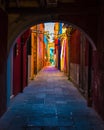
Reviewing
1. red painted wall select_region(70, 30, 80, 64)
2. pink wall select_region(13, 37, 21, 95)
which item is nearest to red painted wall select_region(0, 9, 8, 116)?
pink wall select_region(13, 37, 21, 95)

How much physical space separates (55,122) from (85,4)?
11.7 ft

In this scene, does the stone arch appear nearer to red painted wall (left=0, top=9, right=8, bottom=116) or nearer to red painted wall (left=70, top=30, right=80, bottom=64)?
red painted wall (left=0, top=9, right=8, bottom=116)

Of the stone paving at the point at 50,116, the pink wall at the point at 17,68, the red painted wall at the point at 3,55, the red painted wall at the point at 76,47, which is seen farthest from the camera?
the red painted wall at the point at 76,47

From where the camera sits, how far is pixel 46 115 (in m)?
8.01

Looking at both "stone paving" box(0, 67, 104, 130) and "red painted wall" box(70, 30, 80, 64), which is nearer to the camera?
"stone paving" box(0, 67, 104, 130)

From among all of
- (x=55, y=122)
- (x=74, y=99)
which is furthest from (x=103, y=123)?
(x=74, y=99)

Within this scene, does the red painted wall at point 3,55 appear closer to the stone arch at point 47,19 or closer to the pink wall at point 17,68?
the stone arch at point 47,19

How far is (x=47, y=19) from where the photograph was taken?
29.3 feet

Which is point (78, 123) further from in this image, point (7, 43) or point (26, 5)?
point (26, 5)

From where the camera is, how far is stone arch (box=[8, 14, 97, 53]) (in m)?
8.59

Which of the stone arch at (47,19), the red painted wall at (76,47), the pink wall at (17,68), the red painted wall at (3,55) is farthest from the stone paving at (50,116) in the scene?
the red painted wall at (76,47)

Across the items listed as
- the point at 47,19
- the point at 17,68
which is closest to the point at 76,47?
the point at 17,68

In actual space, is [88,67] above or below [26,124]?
above

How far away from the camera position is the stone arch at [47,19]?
28.2 ft
